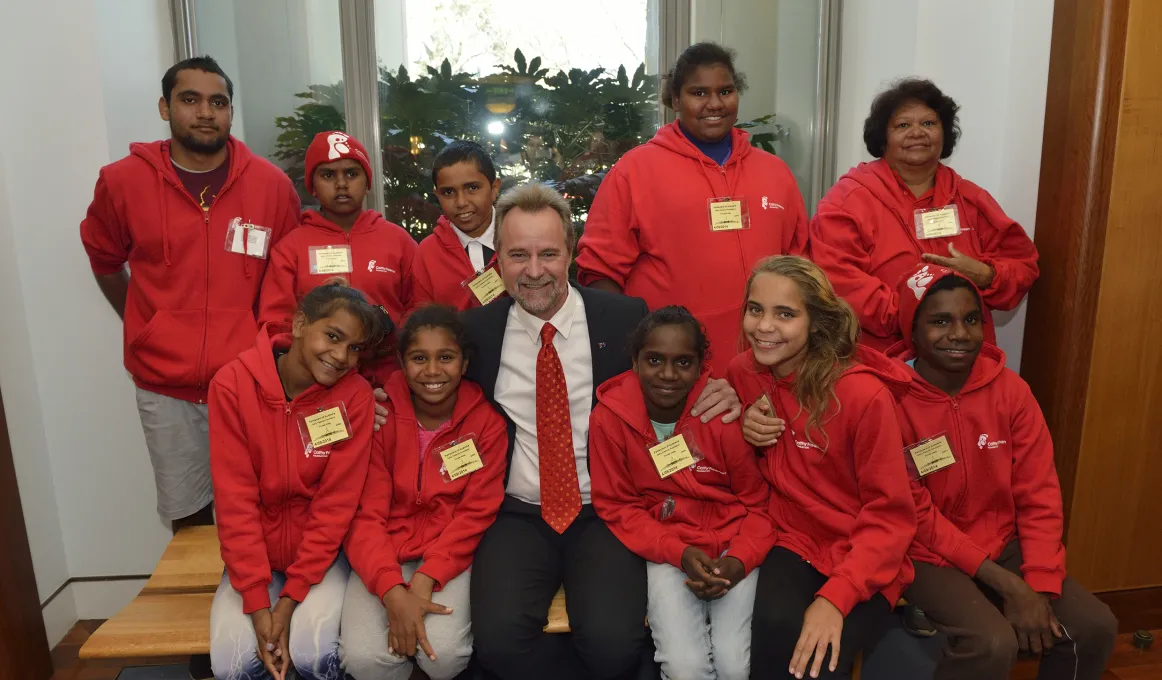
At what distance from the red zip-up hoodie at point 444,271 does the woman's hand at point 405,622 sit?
3.34ft

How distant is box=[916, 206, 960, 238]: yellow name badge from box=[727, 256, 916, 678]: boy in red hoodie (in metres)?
0.65

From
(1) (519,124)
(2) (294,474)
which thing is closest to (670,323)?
(2) (294,474)

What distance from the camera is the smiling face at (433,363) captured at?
2162 mm

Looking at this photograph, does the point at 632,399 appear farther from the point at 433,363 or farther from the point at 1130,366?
the point at 1130,366

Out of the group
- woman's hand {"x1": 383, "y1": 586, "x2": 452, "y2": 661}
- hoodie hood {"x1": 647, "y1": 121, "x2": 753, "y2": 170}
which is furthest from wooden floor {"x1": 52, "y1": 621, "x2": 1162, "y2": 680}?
hoodie hood {"x1": 647, "y1": 121, "x2": 753, "y2": 170}

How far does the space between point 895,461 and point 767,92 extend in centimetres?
227

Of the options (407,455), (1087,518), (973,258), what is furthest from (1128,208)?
(407,455)

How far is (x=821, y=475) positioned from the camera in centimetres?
205

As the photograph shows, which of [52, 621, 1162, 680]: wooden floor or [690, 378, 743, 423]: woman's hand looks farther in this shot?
[52, 621, 1162, 680]: wooden floor

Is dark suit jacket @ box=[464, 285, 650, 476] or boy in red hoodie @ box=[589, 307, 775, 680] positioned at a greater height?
dark suit jacket @ box=[464, 285, 650, 476]

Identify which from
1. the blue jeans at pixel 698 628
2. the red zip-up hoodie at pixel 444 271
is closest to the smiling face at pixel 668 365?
the blue jeans at pixel 698 628

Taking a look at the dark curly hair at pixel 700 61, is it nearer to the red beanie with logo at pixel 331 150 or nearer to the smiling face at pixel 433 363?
the red beanie with logo at pixel 331 150

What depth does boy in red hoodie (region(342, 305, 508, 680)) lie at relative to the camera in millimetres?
1979

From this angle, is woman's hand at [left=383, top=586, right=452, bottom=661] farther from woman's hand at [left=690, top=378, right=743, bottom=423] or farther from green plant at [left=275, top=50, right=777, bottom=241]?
green plant at [left=275, top=50, right=777, bottom=241]
